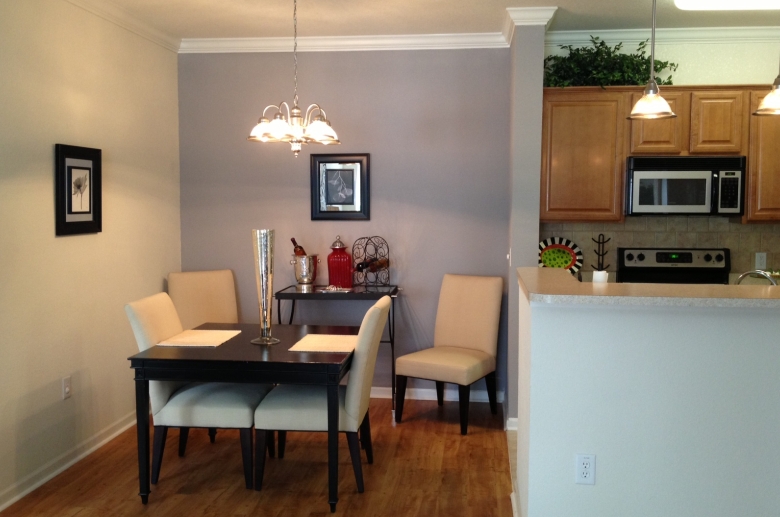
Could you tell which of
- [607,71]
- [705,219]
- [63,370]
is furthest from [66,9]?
[705,219]

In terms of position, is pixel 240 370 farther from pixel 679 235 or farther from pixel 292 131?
pixel 679 235

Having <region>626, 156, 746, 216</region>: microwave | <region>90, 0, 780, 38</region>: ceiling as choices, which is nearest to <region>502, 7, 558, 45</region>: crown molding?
<region>90, 0, 780, 38</region>: ceiling

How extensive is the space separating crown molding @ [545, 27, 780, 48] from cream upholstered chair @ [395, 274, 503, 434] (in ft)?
5.47

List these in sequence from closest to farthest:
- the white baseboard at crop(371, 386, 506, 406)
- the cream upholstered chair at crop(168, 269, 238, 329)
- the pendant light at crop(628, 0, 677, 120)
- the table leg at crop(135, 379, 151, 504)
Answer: the pendant light at crop(628, 0, 677, 120) → the table leg at crop(135, 379, 151, 504) → the cream upholstered chair at crop(168, 269, 238, 329) → the white baseboard at crop(371, 386, 506, 406)

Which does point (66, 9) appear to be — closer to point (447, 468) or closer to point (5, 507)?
point (5, 507)

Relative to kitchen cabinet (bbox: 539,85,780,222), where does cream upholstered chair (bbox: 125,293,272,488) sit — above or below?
below

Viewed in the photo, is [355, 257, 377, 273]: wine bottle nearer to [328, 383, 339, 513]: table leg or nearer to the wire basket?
the wire basket

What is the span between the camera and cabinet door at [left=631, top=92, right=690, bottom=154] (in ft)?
14.1

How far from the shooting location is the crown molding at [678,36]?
177 inches

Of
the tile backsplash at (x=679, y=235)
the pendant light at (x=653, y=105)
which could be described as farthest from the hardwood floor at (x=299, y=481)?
the pendant light at (x=653, y=105)

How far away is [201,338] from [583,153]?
256cm

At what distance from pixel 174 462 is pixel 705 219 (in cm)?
371

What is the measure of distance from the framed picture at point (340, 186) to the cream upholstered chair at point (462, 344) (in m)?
0.82

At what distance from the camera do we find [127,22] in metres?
4.24
